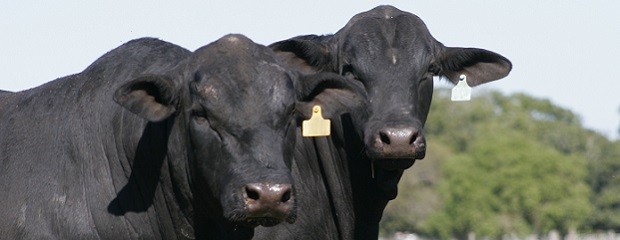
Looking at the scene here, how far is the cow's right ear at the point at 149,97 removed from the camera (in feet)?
27.4

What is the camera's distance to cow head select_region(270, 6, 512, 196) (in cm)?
1066

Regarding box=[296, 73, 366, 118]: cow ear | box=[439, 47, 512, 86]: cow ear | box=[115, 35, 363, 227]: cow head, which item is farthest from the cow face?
box=[115, 35, 363, 227]: cow head

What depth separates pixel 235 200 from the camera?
8031 millimetres

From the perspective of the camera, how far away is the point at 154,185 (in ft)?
29.0

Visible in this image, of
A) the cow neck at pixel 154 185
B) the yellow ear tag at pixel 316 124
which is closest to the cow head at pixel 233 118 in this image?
the cow neck at pixel 154 185

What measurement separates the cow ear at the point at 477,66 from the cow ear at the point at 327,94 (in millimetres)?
2703

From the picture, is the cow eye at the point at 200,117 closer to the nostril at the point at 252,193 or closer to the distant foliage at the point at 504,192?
the nostril at the point at 252,193

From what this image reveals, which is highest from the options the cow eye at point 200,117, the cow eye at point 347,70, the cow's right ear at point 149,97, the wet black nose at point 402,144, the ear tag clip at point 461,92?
the cow's right ear at point 149,97

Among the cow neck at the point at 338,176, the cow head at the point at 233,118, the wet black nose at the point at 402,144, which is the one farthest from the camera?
the cow neck at the point at 338,176

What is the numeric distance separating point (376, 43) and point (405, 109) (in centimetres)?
80

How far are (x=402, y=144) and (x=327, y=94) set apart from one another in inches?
56.4

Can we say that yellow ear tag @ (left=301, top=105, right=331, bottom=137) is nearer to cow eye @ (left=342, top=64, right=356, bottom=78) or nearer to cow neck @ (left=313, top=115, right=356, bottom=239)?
cow neck @ (left=313, top=115, right=356, bottom=239)

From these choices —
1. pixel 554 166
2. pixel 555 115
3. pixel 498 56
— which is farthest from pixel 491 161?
pixel 498 56

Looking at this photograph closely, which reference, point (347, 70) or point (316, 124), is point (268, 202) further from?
point (347, 70)
